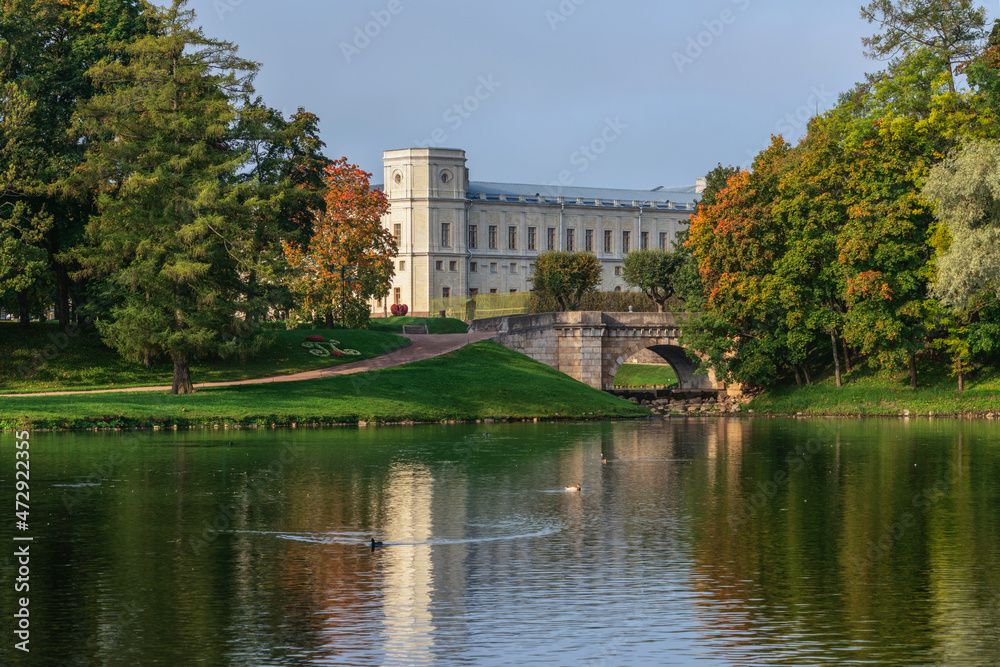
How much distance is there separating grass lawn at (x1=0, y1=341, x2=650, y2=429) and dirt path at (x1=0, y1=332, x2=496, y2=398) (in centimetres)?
200

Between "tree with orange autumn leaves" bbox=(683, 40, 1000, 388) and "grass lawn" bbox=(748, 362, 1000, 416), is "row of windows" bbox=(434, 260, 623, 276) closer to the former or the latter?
"tree with orange autumn leaves" bbox=(683, 40, 1000, 388)

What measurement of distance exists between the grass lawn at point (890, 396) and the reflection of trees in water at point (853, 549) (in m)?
25.4

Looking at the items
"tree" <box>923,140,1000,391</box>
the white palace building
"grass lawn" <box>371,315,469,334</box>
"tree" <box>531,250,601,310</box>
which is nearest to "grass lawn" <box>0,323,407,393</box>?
"grass lawn" <box>371,315,469,334</box>

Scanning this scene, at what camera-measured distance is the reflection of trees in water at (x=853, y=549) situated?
14195 mm

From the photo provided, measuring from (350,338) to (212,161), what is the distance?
67.8 ft

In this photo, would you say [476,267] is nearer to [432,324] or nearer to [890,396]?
[432,324]

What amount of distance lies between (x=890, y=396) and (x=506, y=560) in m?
49.4

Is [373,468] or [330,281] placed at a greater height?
[330,281]

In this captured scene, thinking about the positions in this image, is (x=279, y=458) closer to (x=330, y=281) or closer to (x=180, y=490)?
(x=180, y=490)

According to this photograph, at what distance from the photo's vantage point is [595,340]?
235 feet

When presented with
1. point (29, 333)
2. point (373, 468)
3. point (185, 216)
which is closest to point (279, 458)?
point (373, 468)

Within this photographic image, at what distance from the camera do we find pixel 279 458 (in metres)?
34.8

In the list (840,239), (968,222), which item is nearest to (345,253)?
(840,239)

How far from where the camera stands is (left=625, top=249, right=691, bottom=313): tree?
102688 millimetres
